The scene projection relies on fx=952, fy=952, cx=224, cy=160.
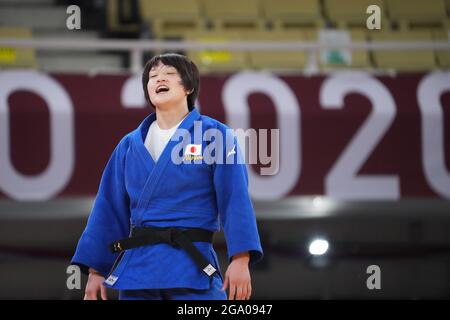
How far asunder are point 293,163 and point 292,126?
0.23m

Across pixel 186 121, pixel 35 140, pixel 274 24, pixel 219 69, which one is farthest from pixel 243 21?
pixel 186 121

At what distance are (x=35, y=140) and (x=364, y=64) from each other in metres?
2.53

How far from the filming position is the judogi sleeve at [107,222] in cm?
314

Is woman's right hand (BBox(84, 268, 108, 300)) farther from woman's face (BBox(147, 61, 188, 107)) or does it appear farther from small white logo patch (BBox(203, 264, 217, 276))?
woman's face (BBox(147, 61, 188, 107))

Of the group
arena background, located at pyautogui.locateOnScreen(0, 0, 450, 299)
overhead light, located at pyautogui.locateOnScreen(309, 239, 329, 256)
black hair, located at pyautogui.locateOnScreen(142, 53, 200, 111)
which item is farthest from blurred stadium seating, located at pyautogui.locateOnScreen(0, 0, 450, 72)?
black hair, located at pyautogui.locateOnScreen(142, 53, 200, 111)

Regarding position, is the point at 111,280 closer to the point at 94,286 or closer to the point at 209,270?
the point at 94,286

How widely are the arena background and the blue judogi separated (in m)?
2.53

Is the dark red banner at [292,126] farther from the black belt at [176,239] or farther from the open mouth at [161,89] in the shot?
the black belt at [176,239]

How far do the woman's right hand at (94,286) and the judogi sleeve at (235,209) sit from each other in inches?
17.4

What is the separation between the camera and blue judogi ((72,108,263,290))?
3004 millimetres

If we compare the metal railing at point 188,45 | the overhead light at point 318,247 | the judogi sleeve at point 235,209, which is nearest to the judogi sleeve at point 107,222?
the judogi sleeve at point 235,209
